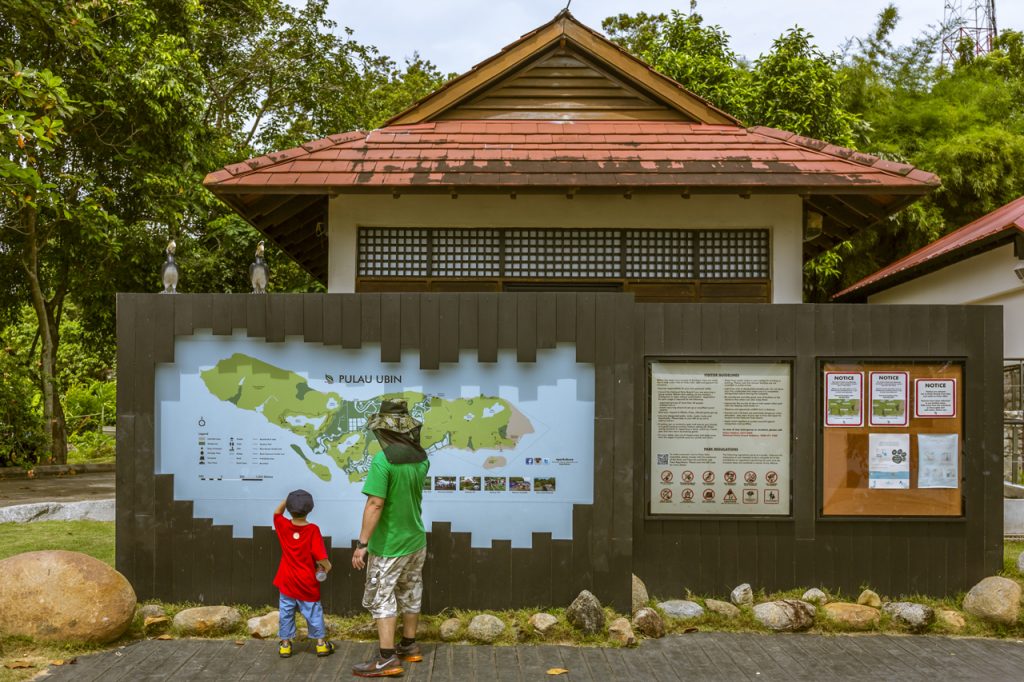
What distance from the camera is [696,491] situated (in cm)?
713

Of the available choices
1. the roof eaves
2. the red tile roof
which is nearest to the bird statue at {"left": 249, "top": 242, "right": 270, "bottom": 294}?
the red tile roof

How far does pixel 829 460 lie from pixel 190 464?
5.35m

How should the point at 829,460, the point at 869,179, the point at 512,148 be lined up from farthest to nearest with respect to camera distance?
the point at 512,148 → the point at 869,179 → the point at 829,460

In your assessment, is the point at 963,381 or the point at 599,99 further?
the point at 599,99

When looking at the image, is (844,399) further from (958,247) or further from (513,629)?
(958,247)

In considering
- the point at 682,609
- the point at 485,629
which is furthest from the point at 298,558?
the point at 682,609

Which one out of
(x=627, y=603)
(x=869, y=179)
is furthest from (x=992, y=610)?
(x=869, y=179)

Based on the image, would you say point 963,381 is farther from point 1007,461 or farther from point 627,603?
point 1007,461

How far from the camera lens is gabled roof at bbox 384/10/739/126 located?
1030 centimetres

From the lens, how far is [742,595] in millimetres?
6879

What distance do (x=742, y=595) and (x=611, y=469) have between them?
1.53 metres

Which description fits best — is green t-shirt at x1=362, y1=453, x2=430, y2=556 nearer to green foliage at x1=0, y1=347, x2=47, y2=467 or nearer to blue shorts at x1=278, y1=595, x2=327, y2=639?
blue shorts at x1=278, y1=595, x2=327, y2=639

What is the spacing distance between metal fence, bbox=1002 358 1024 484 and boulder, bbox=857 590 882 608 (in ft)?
13.8

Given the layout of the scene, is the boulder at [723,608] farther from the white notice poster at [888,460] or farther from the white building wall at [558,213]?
the white building wall at [558,213]
